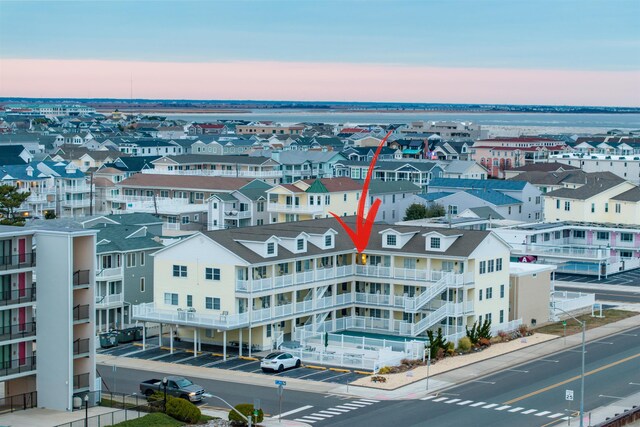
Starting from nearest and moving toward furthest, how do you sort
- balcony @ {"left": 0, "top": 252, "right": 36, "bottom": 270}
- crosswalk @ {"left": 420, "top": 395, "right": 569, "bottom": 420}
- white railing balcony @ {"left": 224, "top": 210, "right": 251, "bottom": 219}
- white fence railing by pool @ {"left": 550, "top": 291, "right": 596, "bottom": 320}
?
1. balcony @ {"left": 0, "top": 252, "right": 36, "bottom": 270}
2. crosswalk @ {"left": 420, "top": 395, "right": 569, "bottom": 420}
3. white fence railing by pool @ {"left": 550, "top": 291, "right": 596, "bottom": 320}
4. white railing balcony @ {"left": 224, "top": 210, "right": 251, "bottom": 219}

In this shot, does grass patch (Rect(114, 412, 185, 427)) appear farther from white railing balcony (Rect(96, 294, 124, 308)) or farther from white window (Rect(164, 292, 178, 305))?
white railing balcony (Rect(96, 294, 124, 308))

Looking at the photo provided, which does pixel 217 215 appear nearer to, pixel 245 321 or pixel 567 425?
pixel 245 321

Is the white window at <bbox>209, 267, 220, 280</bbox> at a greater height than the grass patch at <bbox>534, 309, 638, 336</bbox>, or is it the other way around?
the white window at <bbox>209, 267, 220, 280</bbox>

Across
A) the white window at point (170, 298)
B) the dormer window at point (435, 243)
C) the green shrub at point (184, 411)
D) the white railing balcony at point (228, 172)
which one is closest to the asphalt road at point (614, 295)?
the dormer window at point (435, 243)

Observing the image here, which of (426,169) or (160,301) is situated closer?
(160,301)

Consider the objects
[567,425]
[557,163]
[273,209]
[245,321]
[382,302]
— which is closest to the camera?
[567,425]

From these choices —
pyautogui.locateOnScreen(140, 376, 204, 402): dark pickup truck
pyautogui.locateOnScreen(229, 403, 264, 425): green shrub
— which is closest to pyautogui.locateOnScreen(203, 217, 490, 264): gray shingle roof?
pyautogui.locateOnScreen(140, 376, 204, 402): dark pickup truck

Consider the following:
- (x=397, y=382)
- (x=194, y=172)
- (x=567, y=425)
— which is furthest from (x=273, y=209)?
(x=567, y=425)
